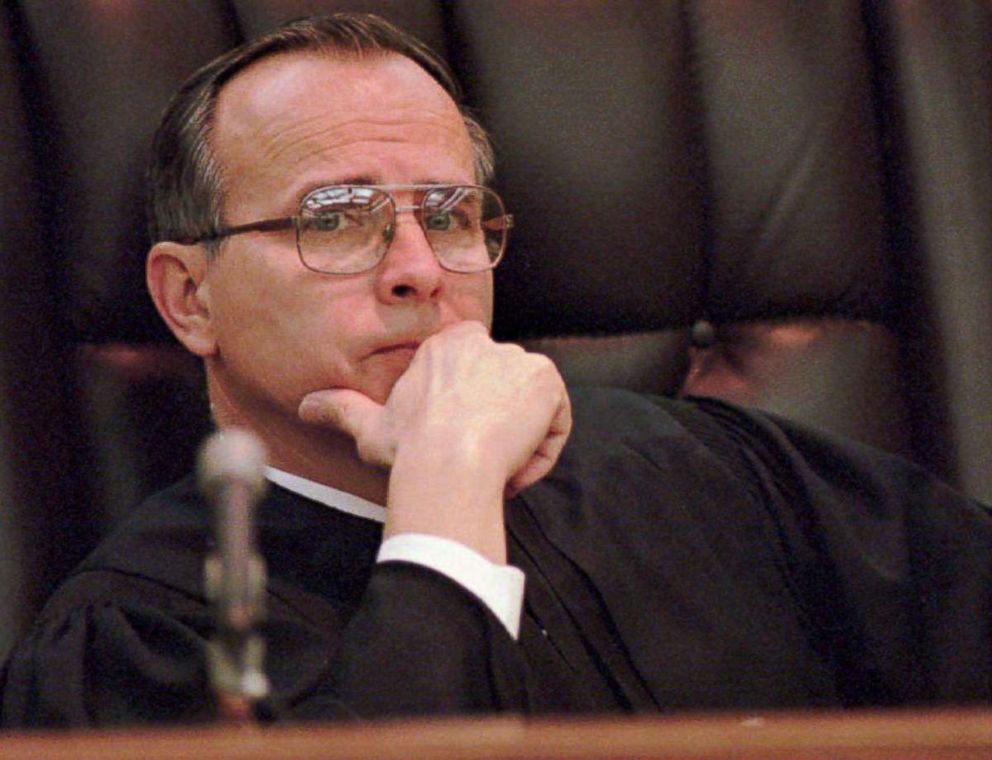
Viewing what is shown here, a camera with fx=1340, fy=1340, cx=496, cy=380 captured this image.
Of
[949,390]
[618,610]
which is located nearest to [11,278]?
[618,610]

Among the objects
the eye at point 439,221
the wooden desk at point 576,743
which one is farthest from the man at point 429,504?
the wooden desk at point 576,743

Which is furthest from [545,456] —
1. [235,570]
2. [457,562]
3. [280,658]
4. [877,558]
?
[235,570]

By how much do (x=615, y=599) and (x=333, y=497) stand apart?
33cm

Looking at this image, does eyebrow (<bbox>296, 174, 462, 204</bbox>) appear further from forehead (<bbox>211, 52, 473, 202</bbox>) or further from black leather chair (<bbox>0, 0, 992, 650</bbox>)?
black leather chair (<bbox>0, 0, 992, 650</bbox>)

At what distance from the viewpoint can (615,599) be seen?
4.81 feet

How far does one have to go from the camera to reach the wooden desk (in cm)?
56

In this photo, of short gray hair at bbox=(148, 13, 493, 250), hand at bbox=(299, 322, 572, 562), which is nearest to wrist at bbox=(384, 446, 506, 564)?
hand at bbox=(299, 322, 572, 562)

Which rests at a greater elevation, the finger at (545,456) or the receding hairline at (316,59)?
the receding hairline at (316,59)

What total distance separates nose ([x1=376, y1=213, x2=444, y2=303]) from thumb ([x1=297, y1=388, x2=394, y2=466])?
0.11 meters

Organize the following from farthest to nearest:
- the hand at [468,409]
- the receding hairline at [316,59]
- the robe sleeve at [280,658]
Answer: the receding hairline at [316,59] → the hand at [468,409] → the robe sleeve at [280,658]

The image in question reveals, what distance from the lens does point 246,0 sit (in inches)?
65.4

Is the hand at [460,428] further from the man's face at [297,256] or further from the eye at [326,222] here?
the eye at [326,222]

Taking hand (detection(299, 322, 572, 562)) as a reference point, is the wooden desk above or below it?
above

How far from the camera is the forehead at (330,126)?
1.43m
